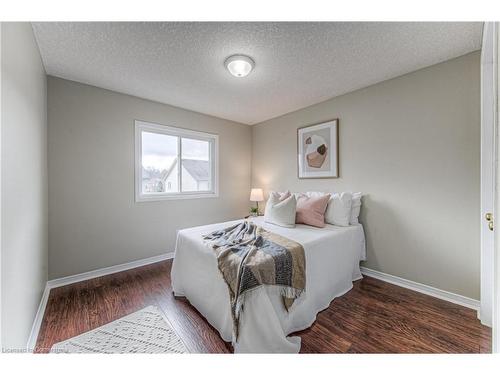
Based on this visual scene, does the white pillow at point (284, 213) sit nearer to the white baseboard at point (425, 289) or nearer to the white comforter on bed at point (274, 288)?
the white comforter on bed at point (274, 288)

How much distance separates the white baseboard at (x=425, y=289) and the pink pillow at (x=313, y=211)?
2.99ft

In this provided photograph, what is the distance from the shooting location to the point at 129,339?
61.1 inches

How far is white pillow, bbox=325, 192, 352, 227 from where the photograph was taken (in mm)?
2490

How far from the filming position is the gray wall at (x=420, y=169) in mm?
1936

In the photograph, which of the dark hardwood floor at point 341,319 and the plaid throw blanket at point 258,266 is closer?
the plaid throw blanket at point 258,266

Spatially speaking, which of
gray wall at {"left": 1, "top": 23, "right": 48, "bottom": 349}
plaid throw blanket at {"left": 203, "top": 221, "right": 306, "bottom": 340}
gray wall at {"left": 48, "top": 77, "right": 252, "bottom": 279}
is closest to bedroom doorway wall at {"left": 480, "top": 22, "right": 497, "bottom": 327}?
plaid throw blanket at {"left": 203, "top": 221, "right": 306, "bottom": 340}

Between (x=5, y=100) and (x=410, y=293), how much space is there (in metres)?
3.53

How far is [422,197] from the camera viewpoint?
2197 mm

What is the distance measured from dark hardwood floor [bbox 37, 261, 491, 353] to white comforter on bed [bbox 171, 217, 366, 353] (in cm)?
10

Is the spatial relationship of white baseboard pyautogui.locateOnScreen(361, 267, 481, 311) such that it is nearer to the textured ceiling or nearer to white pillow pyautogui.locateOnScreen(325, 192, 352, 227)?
white pillow pyautogui.locateOnScreen(325, 192, 352, 227)

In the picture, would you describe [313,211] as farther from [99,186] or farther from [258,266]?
[99,186]

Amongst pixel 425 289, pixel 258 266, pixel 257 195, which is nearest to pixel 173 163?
pixel 257 195

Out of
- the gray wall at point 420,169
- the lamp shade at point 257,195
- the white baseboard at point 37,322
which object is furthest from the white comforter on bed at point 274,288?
the lamp shade at point 257,195
